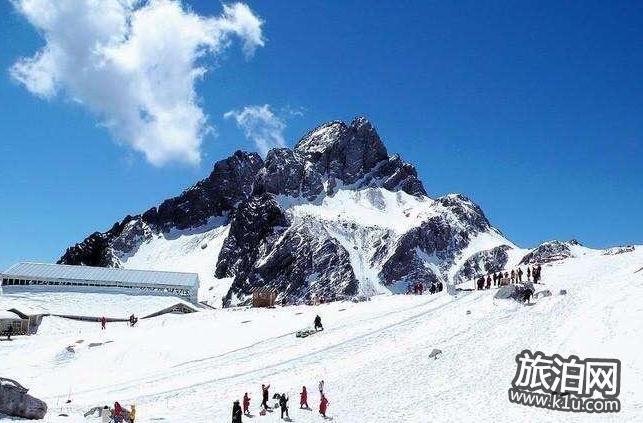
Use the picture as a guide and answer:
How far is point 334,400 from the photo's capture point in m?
35.9

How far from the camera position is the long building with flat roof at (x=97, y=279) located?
111m

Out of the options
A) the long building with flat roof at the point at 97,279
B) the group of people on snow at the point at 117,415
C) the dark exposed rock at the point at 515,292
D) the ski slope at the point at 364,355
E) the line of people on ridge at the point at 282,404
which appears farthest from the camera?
the long building with flat roof at the point at 97,279

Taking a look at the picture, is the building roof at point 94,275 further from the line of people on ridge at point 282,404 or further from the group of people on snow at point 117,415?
the line of people on ridge at point 282,404

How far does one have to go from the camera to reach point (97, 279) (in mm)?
114312

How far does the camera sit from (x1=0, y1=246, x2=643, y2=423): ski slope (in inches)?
1329

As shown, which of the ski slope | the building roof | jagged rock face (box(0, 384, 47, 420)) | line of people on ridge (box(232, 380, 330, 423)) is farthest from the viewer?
the building roof

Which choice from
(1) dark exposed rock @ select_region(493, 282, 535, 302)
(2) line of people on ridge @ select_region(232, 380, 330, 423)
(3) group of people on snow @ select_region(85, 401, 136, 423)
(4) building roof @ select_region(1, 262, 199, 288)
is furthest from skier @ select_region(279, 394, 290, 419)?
(4) building roof @ select_region(1, 262, 199, 288)

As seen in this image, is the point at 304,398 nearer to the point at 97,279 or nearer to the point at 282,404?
the point at 282,404

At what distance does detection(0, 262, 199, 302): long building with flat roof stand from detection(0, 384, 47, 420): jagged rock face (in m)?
80.5

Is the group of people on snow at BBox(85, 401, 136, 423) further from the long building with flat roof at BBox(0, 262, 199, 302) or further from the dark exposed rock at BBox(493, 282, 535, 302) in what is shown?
the long building with flat roof at BBox(0, 262, 199, 302)

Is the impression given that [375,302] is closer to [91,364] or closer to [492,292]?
[492,292]

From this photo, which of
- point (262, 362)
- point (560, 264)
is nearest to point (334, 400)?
point (262, 362)

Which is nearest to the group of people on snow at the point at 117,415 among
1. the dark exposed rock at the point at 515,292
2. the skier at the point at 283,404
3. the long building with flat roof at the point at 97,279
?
the skier at the point at 283,404

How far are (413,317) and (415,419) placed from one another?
23.3 meters
